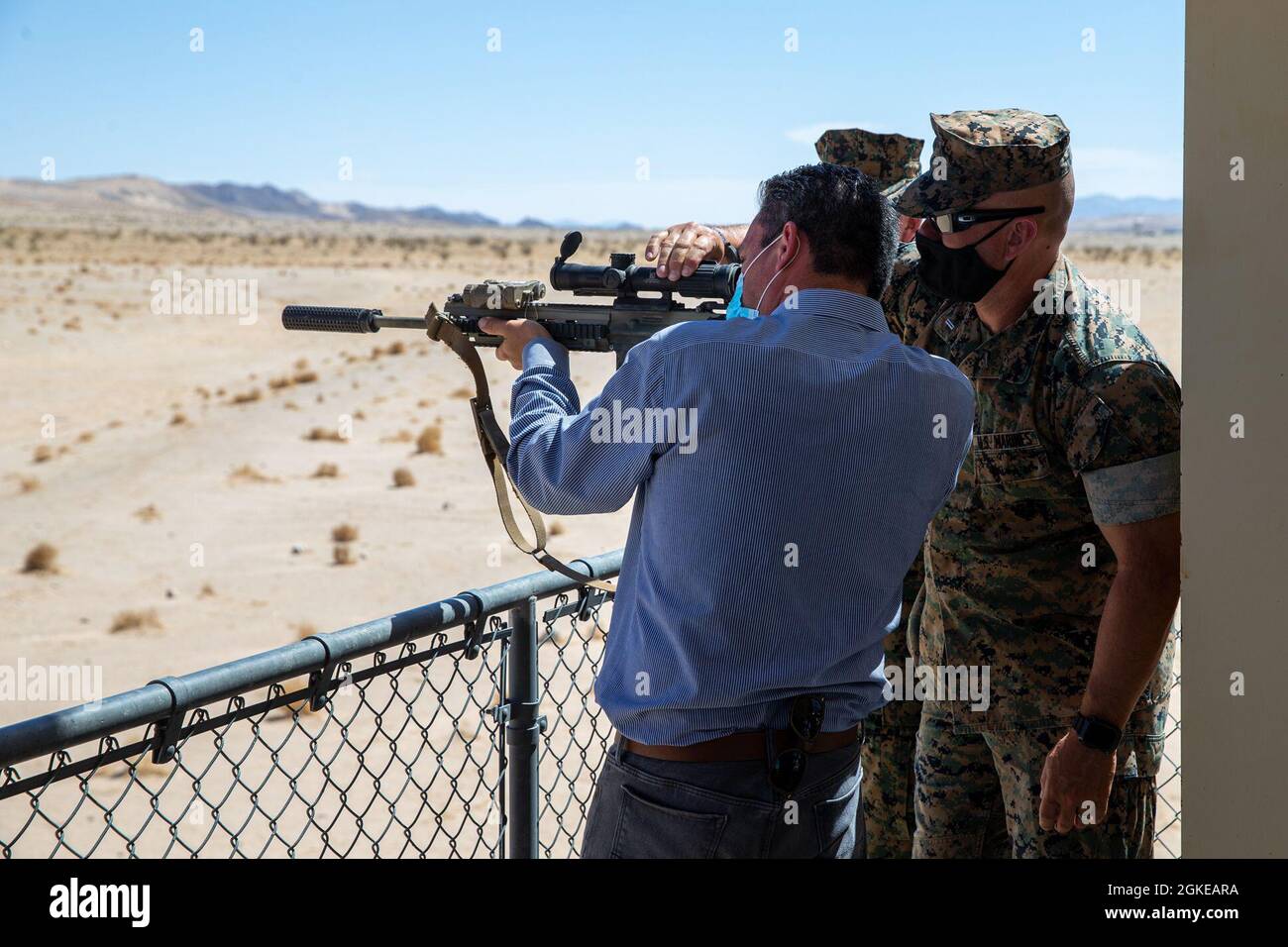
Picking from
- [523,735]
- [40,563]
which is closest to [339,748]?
[523,735]

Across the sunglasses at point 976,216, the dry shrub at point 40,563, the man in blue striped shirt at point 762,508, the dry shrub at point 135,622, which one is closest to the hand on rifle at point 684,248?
the man in blue striped shirt at point 762,508

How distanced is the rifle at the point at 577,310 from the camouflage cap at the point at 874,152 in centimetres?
206

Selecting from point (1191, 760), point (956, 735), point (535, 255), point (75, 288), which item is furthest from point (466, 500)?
point (535, 255)

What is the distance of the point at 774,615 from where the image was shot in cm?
205

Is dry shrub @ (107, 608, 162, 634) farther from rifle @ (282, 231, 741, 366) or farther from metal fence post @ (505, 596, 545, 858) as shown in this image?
rifle @ (282, 231, 741, 366)

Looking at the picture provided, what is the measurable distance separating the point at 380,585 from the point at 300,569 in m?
0.98

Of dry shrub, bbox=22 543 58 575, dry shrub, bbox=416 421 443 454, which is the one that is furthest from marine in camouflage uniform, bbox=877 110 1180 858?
dry shrub, bbox=416 421 443 454

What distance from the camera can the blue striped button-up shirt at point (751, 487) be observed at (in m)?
Answer: 2.01

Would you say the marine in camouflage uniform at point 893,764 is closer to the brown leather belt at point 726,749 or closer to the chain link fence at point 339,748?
the chain link fence at point 339,748

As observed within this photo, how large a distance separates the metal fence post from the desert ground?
11.6 feet

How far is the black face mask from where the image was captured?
2682 millimetres
